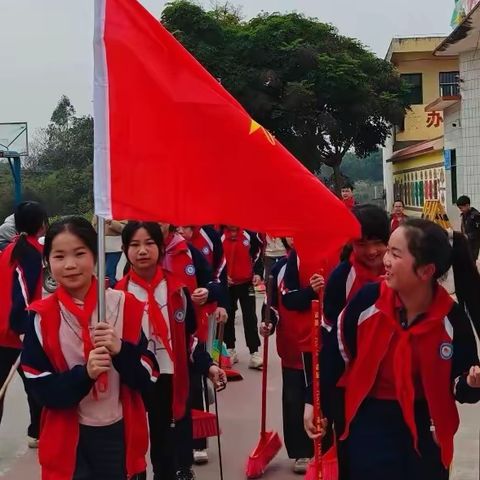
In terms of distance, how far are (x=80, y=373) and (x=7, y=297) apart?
2.12 metres

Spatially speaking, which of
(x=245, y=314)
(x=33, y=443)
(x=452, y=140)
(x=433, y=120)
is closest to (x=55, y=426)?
(x=33, y=443)

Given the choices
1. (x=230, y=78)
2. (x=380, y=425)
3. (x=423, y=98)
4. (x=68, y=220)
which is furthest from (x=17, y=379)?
(x=423, y=98)

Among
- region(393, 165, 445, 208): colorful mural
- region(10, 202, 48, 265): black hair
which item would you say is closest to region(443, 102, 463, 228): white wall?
region(393, 165, 445, 208): colorful mural

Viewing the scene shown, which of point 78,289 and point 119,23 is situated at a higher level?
point 119,23

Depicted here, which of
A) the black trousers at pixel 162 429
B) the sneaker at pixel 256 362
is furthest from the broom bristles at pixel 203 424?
the sneaker at pixel 256 362

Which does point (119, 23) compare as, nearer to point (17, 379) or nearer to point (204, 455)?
point (204, 455)

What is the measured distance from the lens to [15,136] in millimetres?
26875

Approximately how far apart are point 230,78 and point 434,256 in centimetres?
2312

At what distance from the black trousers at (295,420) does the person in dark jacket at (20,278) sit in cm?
144

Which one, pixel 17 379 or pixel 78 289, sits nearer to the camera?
pixel 78 289

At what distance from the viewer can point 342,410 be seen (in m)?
2.74

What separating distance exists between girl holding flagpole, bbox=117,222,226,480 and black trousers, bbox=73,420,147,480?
0.84m

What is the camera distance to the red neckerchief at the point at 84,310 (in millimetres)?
2605

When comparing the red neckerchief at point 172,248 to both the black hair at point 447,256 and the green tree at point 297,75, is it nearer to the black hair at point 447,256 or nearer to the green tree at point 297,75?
the black hair at point 447,256
